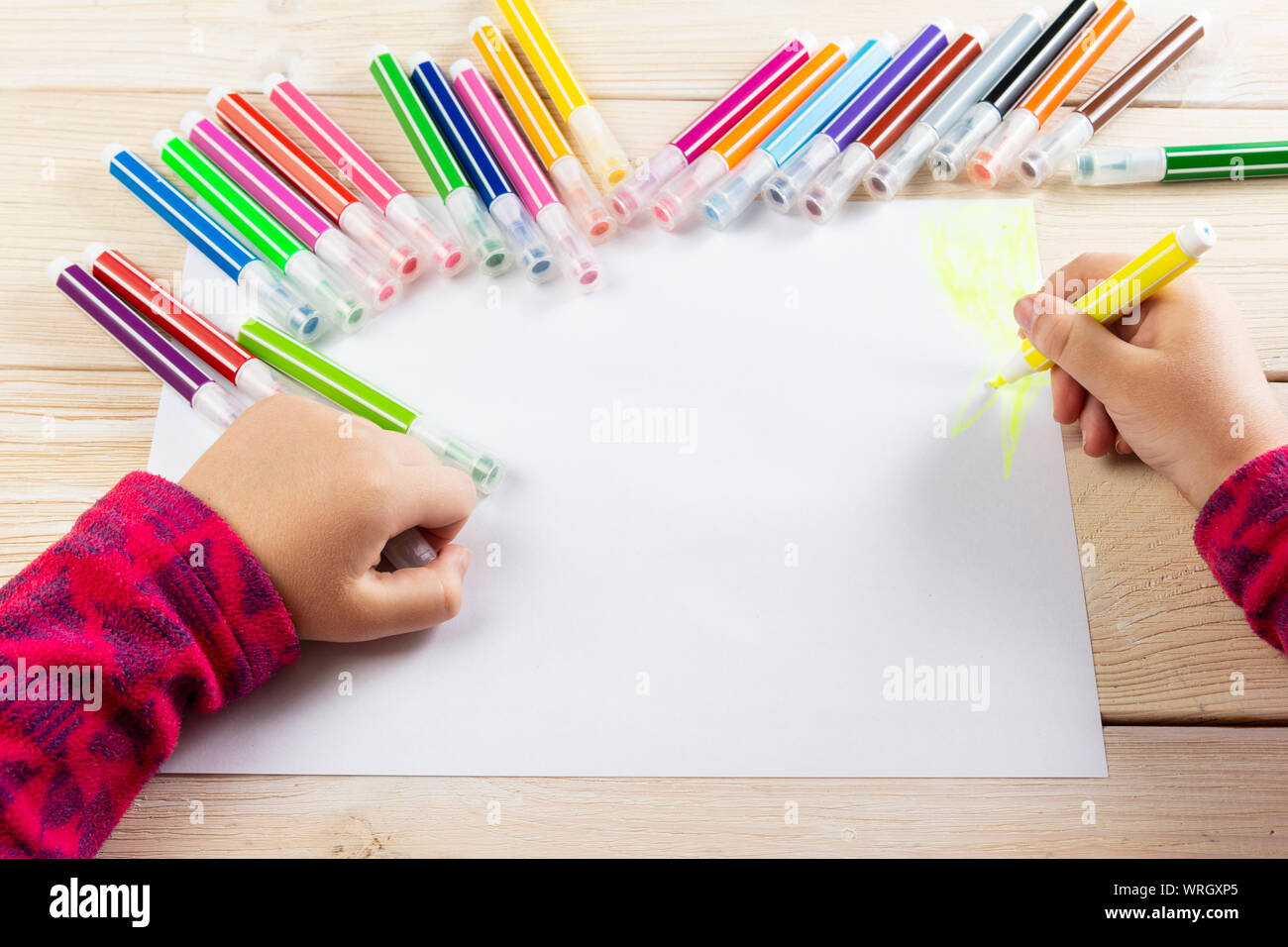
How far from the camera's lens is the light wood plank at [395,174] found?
66cm

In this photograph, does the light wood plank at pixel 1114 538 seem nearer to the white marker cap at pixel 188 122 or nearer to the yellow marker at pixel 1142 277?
the yellow marker at pixel 1142 277

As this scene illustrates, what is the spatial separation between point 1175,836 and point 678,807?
254mm

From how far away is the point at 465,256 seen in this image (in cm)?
68

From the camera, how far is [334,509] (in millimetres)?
527

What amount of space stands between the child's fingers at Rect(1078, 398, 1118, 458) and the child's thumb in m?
0.02

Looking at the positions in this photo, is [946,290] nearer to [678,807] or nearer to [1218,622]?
[1218,622]

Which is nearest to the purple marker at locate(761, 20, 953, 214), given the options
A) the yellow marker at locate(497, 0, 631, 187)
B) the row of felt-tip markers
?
the row of felt-tip markers

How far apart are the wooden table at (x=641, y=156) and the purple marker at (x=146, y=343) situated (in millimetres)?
20

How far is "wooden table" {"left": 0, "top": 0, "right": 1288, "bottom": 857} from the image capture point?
1.68ft

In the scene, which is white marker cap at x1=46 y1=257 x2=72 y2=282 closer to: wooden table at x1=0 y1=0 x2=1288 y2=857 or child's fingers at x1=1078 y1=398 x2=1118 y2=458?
wooden table at x1=0 y1=0 x2=1288 y2=857

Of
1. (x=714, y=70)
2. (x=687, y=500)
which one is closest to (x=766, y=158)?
(x=714, y=70)
